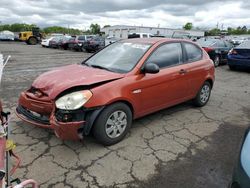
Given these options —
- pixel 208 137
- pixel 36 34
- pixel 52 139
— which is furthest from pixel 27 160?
pixel 36 34

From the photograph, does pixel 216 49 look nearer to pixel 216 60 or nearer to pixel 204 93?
pixel 216 60

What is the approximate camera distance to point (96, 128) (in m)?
3.65

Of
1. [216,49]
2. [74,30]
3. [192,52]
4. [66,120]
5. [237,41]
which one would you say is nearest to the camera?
[66,120]

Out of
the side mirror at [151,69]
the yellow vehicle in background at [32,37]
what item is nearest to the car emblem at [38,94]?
the side mirror at [151,69]

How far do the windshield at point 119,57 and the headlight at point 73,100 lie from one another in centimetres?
87

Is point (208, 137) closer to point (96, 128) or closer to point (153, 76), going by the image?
point (153, 76)

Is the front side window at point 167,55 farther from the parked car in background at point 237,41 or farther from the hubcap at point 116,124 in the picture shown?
the parked car in background at point 237,41

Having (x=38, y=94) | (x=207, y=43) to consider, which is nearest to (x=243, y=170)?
(x=38, y=94)

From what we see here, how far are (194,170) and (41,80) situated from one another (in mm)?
2602

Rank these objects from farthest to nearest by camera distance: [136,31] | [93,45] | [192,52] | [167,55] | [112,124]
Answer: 1. [136,31]
2. [93,45]
3. [192,52]
4. [167,55]
5. [112,124]

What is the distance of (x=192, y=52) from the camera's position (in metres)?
5.53

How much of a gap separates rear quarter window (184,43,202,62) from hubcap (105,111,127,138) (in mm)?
2144

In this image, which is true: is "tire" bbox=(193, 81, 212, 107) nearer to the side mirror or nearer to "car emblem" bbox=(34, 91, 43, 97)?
the side mirror

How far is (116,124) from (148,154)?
0.64 metres
